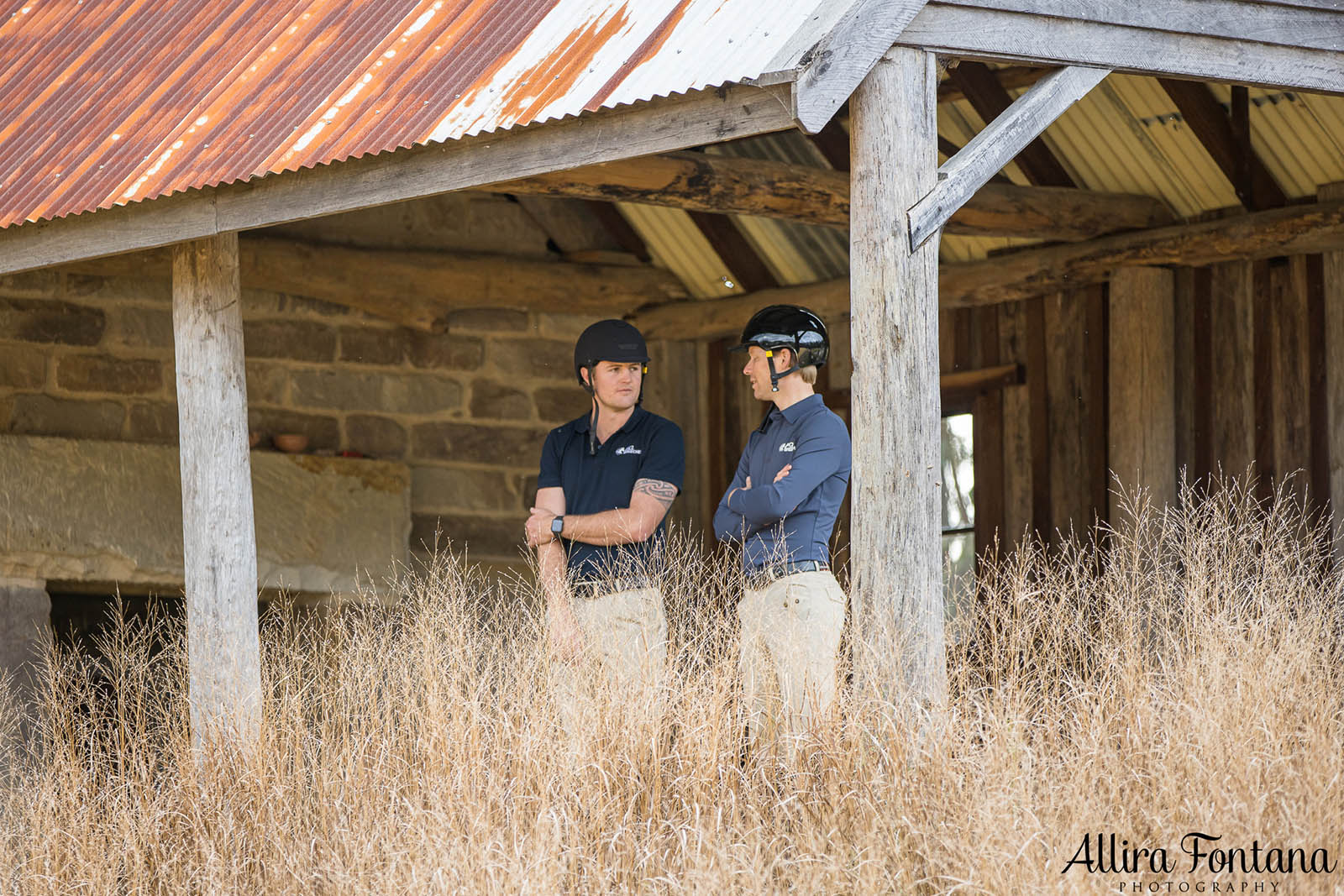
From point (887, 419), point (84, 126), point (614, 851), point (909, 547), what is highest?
point (84, 126)

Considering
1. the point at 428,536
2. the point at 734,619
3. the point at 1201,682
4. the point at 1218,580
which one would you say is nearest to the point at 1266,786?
the point at 1201,682

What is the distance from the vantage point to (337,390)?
30.0 ft

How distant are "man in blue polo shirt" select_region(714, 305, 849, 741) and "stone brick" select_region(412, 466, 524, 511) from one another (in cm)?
405

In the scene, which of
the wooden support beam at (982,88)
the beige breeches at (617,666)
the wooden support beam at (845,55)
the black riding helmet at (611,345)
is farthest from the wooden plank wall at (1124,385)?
the wooden support beam at (845,55)

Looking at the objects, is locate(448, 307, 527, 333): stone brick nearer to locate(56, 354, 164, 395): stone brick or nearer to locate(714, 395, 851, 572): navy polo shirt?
locate(56, 354, 164, 395): stone brick

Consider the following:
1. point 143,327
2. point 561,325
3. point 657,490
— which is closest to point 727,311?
point 561,325

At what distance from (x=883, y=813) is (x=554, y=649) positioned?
4.59 feet

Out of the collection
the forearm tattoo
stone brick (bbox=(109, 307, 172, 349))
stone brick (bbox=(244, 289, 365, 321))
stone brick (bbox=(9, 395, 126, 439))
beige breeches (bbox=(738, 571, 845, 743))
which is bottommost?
beige breeches (bbox=(738, 571, 845, 743))

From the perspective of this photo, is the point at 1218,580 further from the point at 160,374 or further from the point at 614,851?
the point at 160,374

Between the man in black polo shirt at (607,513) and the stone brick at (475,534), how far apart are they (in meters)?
3.33

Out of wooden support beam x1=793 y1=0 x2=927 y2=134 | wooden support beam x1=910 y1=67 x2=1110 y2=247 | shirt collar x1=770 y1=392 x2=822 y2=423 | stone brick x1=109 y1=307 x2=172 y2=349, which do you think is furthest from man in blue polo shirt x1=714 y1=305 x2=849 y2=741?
stone brick x1=109 y1=307 x2=172 y2=349

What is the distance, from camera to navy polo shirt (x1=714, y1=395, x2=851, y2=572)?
5.16m

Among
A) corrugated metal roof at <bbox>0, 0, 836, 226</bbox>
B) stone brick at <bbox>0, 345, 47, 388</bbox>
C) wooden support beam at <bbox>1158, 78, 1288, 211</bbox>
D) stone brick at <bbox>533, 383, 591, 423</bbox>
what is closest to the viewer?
corrugated metal roof at <bbox>0, 0, 836, 226</bbox>

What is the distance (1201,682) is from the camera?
4.71 m
